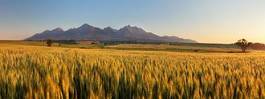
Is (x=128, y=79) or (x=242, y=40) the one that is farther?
(x=242, y=40)

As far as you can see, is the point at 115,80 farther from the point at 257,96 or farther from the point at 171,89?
the point at 257,96

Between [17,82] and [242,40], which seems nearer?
[17,82]

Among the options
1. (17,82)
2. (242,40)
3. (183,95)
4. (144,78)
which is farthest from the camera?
(242,40)

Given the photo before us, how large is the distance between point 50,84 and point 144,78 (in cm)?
114

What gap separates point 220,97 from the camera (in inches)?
126

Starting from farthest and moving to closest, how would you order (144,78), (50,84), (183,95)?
(144,78)
(183,95)
(50,84)

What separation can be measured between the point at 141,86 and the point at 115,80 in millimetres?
612

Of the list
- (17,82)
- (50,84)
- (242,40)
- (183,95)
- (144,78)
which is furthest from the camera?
(242,40)

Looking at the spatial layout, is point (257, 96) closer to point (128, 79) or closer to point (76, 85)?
point (128, 79)

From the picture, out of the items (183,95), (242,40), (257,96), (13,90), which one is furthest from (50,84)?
(242,40)

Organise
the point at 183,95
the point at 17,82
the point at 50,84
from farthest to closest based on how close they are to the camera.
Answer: the point at 17,82 < the point at 183,95 < the point at 50,84

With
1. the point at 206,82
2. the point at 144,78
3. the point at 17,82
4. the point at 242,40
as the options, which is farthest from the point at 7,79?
the point at 242,40

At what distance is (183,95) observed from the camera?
10.9ft

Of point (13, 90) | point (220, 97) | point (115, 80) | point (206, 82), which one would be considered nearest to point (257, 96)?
point (220, 97)
